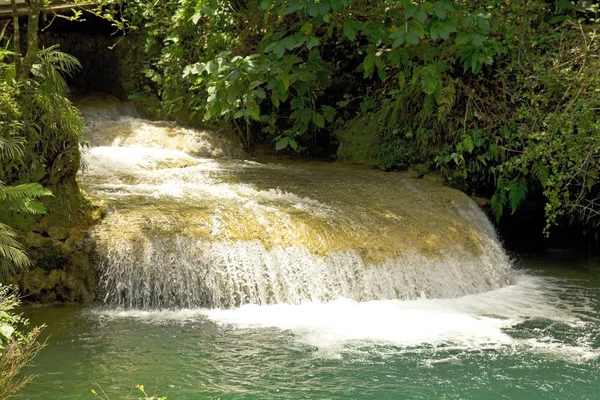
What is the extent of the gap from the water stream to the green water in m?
0.02

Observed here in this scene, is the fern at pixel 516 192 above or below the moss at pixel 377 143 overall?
below

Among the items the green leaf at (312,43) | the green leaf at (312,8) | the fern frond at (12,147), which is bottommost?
the fern frond at (12,147)

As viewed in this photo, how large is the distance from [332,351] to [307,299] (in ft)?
4.93

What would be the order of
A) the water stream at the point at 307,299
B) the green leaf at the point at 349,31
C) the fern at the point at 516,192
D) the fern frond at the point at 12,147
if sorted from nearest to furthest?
1. the water stream at the point at 307,299
2. the fern frond at the point at 12,147
3. the green leaf at the point at 349,31
4. the fern at the point at 516,192

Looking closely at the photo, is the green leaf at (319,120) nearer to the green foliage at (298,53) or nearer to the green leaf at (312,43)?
the green foliage at (298,53)

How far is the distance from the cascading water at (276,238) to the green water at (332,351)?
0.92 feet

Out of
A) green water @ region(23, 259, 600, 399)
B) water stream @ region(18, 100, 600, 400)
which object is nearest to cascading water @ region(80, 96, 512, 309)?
water stream @ region(18, 100, 600, 400)

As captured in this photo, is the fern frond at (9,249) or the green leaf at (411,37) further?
the green leaf at (411,37)

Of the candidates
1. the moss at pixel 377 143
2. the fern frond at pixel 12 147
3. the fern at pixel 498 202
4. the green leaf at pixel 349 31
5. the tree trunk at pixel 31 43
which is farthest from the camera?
the moss at pixel 377 143

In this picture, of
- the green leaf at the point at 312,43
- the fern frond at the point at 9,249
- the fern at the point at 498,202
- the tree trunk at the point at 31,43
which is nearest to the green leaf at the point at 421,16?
the green leaf at the point at 312,43

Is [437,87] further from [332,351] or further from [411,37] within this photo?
[332,351]

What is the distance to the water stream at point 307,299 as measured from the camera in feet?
18.2

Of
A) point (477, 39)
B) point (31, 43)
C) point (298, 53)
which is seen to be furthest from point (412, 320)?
point (298, 53)

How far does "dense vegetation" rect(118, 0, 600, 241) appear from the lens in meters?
8.92
